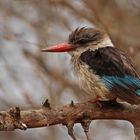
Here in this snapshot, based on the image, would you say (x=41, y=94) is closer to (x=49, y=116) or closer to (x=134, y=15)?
(x=134, y=15)

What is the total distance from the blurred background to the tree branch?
2.49 meters

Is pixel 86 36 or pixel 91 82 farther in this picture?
pixel 86 36

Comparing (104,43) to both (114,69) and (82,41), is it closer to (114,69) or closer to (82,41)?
(82,41)

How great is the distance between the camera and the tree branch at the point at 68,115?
10.2 ft

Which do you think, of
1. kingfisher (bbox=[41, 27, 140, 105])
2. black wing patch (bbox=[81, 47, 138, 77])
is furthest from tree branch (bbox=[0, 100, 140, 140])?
black wing patch (bbox=[81, 47, 138, 77])

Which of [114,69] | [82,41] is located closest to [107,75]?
[114,69]

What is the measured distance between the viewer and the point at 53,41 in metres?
6.29

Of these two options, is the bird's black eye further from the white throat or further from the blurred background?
the blurred background

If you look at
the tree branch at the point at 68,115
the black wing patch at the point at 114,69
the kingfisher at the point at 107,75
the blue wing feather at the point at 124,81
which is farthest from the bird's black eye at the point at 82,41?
the tree branch at the point at 68,115

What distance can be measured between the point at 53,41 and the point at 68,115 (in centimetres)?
307

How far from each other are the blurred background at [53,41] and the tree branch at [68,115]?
8.17 feet

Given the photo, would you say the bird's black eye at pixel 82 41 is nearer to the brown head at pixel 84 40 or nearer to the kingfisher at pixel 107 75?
the brown head at pixel 84 40

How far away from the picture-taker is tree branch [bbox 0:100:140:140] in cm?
312

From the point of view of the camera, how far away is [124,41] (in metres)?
6.18
